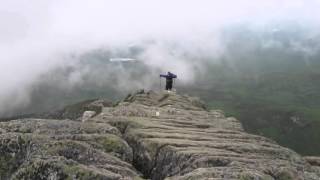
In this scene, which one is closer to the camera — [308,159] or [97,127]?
[97,127]

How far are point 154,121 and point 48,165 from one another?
2639cm

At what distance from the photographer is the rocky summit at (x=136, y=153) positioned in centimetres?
3222

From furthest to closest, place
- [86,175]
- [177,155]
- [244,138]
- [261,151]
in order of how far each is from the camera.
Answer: [244,138]
[261,151]
[177,155]
[86,175]

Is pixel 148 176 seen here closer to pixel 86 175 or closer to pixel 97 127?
pixel 97 127

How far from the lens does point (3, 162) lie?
34.4 meters

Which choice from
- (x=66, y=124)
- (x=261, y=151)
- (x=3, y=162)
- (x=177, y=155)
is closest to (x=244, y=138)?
(x=261, y=151)

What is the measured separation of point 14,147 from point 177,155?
11.5 meters

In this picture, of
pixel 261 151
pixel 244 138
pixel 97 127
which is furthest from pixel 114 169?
pixel 244 138

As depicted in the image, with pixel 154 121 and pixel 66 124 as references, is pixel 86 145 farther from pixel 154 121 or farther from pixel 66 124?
pixel 154 121

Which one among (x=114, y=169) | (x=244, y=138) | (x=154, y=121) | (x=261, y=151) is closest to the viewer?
(x=114, y=169)

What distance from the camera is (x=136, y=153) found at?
44.0m

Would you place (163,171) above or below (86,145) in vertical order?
below

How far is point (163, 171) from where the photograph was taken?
133 feet

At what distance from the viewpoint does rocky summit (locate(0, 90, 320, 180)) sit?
32219 millimetres
